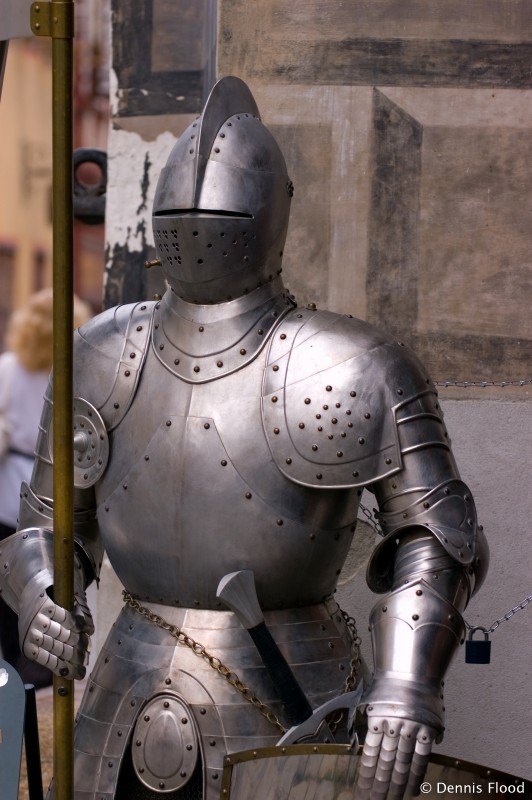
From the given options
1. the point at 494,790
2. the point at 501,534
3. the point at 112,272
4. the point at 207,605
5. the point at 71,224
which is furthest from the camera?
the point at 112,272

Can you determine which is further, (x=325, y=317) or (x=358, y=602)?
(x=358, y=602)

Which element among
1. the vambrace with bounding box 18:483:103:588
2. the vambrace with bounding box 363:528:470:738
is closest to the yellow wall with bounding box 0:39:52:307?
the vambrace with bounding box 18:483:103:588

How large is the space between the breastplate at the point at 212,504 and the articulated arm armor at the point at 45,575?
0.51 feet

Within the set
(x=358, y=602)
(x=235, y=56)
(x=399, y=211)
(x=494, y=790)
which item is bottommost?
(x=358, y=602)

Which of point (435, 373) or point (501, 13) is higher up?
point (501, 13)

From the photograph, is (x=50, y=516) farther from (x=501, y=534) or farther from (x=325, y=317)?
(x=501, y=534)

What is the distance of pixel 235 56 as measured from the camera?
14.2 ft

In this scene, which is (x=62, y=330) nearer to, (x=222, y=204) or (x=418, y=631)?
(x=222, y=204)

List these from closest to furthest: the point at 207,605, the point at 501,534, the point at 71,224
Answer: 1. the point at 71,224
2. the point at 207,605
3. the point at 501,534

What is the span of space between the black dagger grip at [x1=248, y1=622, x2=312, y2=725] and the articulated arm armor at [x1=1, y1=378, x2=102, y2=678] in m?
0.38

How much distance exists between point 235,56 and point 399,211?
737 mm

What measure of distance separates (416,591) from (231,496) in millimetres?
440

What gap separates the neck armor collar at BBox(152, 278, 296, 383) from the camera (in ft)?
9.44

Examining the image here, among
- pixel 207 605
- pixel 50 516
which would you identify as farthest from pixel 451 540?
pixel 50 516
